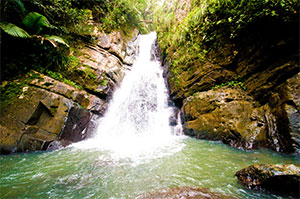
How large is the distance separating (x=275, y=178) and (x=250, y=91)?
3.71 m

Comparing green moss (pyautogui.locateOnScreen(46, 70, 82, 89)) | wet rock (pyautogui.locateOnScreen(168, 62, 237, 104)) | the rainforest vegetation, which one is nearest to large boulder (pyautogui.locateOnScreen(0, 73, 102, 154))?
green moss (pyautogui.locateOnScreen(46, 70, 82, 89))

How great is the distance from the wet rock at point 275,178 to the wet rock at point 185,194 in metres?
0.63

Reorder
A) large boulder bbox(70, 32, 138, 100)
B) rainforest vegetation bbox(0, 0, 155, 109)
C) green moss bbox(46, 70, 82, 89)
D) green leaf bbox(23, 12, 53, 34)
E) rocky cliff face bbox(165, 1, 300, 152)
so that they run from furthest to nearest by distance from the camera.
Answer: large boulder bbox(70, 32, 138, 100) → green moss bbox(46, 70, 82, 89) → green leaf bbox(23, 12, 53, 34) → rainforest vegetation bbox(0, 0, 155, 109) → rocky cliff face bbox(165, 1, 300, 152)

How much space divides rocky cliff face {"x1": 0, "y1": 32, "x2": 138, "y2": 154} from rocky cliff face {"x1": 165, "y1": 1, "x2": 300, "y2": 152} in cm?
441

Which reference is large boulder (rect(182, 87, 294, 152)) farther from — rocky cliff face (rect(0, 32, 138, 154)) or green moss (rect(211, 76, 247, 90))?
rocky cliff face (rect(0, 32, 138, 154))

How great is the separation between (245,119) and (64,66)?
7.60m

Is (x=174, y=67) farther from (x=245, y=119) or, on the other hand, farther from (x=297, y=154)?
(x=297, y=154)

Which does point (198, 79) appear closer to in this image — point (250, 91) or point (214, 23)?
point (250, 91)

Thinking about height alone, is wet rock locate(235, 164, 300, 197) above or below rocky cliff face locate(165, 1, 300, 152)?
below

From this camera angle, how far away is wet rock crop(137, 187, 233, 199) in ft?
5.81

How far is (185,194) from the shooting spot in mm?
1812

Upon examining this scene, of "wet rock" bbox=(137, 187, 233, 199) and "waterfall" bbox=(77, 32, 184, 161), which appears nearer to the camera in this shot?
"wet rock" bbox=(137, 187, 233, 199)

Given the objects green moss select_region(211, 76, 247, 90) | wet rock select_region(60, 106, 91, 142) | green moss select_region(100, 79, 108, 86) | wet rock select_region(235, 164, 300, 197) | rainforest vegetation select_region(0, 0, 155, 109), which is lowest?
wet rock select_region(235, 164, 300, 197)

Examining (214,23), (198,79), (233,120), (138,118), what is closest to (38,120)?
(138,118)
